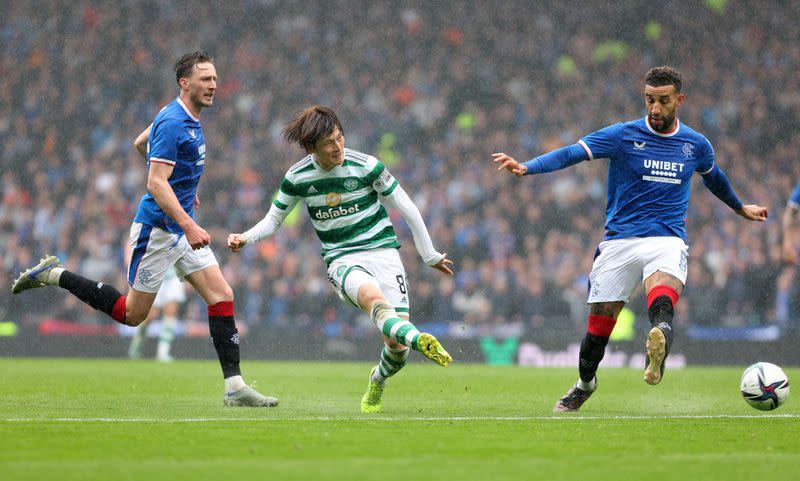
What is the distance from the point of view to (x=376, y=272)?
8.56m

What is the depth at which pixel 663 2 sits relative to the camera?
1022 inches

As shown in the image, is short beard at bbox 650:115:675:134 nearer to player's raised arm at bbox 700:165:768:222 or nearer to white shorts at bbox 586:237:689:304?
player's raised arm at bbox 700:165:768:222

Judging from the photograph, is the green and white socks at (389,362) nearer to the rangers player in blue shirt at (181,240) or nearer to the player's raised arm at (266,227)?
the rangers player in blue shirt at (181,240)

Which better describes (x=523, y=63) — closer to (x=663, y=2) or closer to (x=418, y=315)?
(x=663, y=2)

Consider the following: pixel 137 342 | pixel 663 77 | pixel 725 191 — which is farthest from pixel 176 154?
pixel 137 342

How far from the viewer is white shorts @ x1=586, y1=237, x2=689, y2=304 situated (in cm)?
862

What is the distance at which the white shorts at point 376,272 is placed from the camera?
8.48 m

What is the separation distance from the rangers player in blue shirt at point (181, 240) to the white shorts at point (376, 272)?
3.48ft

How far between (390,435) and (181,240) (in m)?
3.06

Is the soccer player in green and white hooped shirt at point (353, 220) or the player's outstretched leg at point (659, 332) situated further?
the soccer player in green and white hooped shirt at point (353, 220)

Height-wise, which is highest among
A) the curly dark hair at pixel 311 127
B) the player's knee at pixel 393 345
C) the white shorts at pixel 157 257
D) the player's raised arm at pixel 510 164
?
the curly dark hair at pixel 311 127

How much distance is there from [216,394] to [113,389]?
1241 mm

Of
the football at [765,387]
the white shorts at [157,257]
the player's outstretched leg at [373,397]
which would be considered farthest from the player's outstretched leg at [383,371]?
the football at [765,387]

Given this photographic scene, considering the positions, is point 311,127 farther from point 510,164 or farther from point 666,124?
point 666,124
